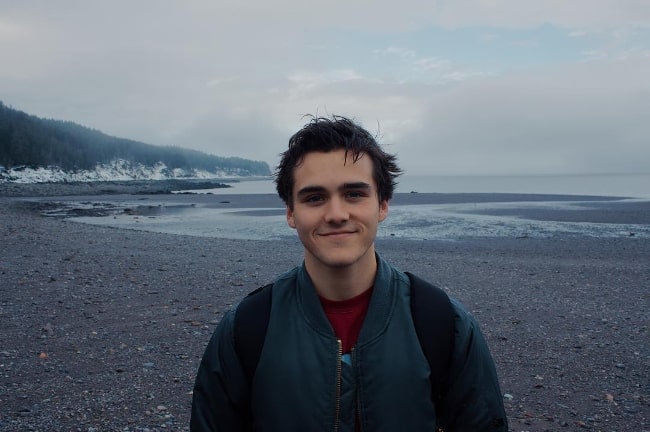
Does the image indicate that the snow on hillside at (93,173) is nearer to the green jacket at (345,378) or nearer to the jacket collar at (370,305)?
the green jacket at (345,378)

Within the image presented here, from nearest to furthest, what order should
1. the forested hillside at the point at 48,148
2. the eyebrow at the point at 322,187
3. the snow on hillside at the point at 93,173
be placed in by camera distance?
the eyebrow at the point at 322,187, the snow on hillside at the point at 93,173, the forested hillside at the point at 48,148

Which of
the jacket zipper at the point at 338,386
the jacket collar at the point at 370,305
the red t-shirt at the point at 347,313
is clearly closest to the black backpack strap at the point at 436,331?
the jacket collar at the point at 370,305

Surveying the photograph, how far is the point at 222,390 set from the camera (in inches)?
97.4

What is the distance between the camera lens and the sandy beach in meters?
5.98

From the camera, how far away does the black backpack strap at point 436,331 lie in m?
2.35

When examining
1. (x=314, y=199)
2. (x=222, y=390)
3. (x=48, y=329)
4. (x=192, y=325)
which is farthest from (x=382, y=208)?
(x=48, y=329)

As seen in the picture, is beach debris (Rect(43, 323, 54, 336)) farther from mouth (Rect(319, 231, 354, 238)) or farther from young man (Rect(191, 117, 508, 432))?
mouth (Rect(319, 231, 354, 238))

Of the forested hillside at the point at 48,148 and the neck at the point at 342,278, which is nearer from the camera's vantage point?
the neck at the point at 342,278

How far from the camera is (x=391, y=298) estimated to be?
247 cm

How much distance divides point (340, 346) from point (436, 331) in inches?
17.9

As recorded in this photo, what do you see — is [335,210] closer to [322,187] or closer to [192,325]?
[322,187]

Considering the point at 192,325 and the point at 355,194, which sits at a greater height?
the point at 355,194

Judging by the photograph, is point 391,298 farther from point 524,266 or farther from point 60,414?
point 524,266

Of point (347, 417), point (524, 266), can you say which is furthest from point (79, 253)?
point (347, 417)
